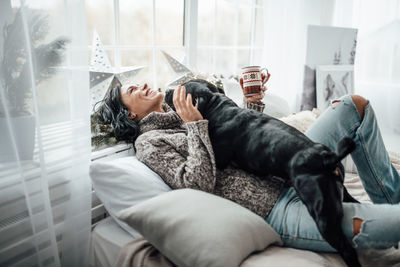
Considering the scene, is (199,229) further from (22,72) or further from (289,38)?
(289,38)


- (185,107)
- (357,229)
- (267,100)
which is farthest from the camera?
(267,100)

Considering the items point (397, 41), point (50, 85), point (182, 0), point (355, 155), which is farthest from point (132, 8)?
point (397, 41)

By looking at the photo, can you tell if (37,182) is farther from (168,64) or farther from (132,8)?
(132,8)

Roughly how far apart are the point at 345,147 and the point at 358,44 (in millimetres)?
2264

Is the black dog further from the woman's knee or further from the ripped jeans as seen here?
the woman's knee

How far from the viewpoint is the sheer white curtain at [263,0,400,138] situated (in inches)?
103

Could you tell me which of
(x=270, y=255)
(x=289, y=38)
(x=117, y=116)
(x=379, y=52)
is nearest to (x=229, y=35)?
(x=289, y=38)

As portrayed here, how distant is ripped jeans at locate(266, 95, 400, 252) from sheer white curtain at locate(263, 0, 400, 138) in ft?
4.81

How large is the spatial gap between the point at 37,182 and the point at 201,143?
0.57 meters

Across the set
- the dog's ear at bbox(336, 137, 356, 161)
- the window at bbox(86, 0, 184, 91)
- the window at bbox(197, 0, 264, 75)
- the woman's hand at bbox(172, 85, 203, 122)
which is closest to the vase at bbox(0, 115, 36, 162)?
the woman's hand at bbox(172, 85, 203, 122)

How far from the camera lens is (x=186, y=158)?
1320 millimetres

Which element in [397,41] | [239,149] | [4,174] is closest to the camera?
[4,174]

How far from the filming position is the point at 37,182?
1062 millimetres

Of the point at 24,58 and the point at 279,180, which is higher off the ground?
the point at 24,58
